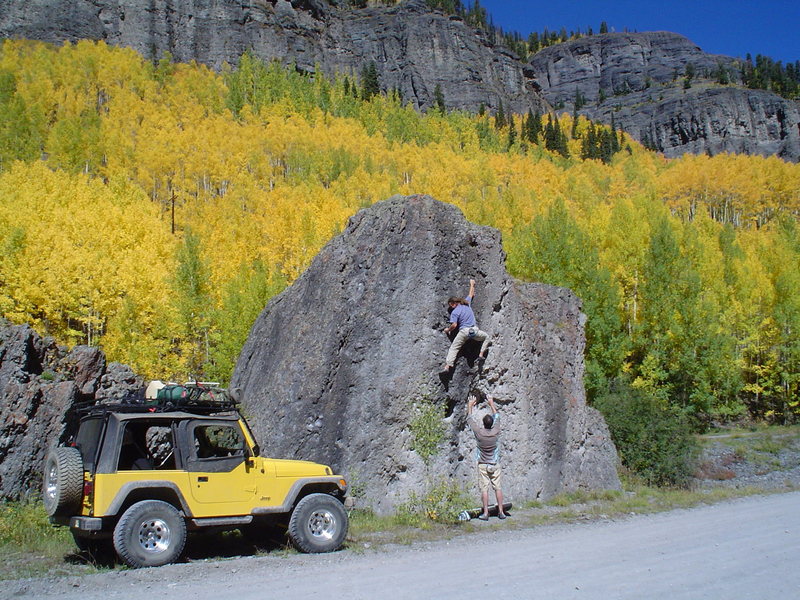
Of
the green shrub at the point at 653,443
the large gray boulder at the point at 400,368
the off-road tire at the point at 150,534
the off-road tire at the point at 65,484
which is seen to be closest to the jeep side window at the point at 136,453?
the off-road tire at the point at 65,484

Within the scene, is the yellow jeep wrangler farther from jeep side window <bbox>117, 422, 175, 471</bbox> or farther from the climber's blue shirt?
the climber's blue shirt

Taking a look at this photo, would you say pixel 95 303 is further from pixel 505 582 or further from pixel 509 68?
pixel 509 68

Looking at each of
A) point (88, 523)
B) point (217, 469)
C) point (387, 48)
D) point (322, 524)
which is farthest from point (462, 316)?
point (387, 48)

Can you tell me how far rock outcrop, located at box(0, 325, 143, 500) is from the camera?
12.5 metres

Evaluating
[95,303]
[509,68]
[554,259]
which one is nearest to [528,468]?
[554,259]

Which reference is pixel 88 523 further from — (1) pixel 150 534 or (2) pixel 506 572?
(2) pixel 506 572

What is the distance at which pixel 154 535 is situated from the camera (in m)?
7.75

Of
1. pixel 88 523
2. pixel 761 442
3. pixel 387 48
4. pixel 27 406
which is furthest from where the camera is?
pixel 387 48

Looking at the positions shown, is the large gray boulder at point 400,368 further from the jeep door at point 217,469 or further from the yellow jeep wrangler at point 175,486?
the jeep door at point 217,469

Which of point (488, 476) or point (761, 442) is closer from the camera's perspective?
point (488, 476)

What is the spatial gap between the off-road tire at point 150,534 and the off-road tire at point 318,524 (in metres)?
1.62

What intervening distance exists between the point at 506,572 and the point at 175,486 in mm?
4441

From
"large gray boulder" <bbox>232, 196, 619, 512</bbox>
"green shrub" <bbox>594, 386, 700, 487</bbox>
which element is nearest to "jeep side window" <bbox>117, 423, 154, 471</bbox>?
"large gray boulder" <bbox>232, 196, 619, 512</bbox>

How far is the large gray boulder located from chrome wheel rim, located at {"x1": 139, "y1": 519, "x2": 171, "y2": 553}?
4032mm
